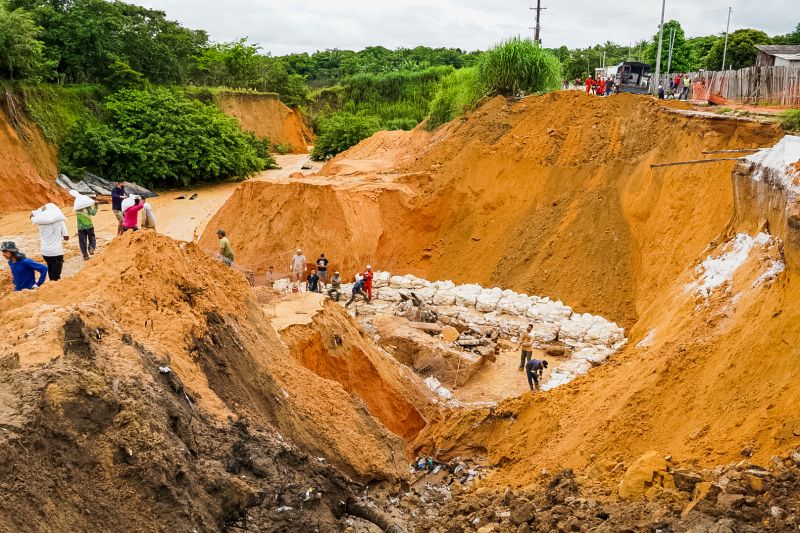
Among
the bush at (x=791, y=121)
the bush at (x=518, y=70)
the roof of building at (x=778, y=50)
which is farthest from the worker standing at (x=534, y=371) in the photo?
the roof of building at (x=778, y=50)

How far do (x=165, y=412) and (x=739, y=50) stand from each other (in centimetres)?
3949

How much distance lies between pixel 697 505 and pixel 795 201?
5167 mm

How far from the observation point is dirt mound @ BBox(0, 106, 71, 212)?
24234mm

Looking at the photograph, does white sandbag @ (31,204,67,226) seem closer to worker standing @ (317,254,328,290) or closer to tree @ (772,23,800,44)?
worker standing @ (317,254,328,290)

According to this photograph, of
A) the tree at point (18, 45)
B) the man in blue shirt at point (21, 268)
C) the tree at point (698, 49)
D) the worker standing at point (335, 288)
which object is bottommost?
the worker standing at point (335, 288)

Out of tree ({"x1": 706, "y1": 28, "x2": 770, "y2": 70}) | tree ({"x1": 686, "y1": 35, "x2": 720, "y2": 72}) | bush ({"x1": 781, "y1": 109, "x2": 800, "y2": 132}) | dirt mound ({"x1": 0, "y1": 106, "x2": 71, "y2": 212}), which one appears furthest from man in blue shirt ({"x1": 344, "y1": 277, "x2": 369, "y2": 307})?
tree ({"x1": 686, "y1": 35, "x2": 720, "y2": 72})

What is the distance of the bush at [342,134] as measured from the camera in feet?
110

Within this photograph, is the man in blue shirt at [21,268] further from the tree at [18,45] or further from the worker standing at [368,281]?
the tree at [18,45]

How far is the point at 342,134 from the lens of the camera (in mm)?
33875

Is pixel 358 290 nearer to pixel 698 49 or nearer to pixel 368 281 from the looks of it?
pixel 368 281

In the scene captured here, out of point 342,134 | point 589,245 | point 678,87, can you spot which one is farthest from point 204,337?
point 342,134

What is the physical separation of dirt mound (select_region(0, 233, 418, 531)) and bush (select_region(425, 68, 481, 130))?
17.8m

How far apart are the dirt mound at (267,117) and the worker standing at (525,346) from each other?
2554 cm

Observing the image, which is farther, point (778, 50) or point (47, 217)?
point (778, 50)
